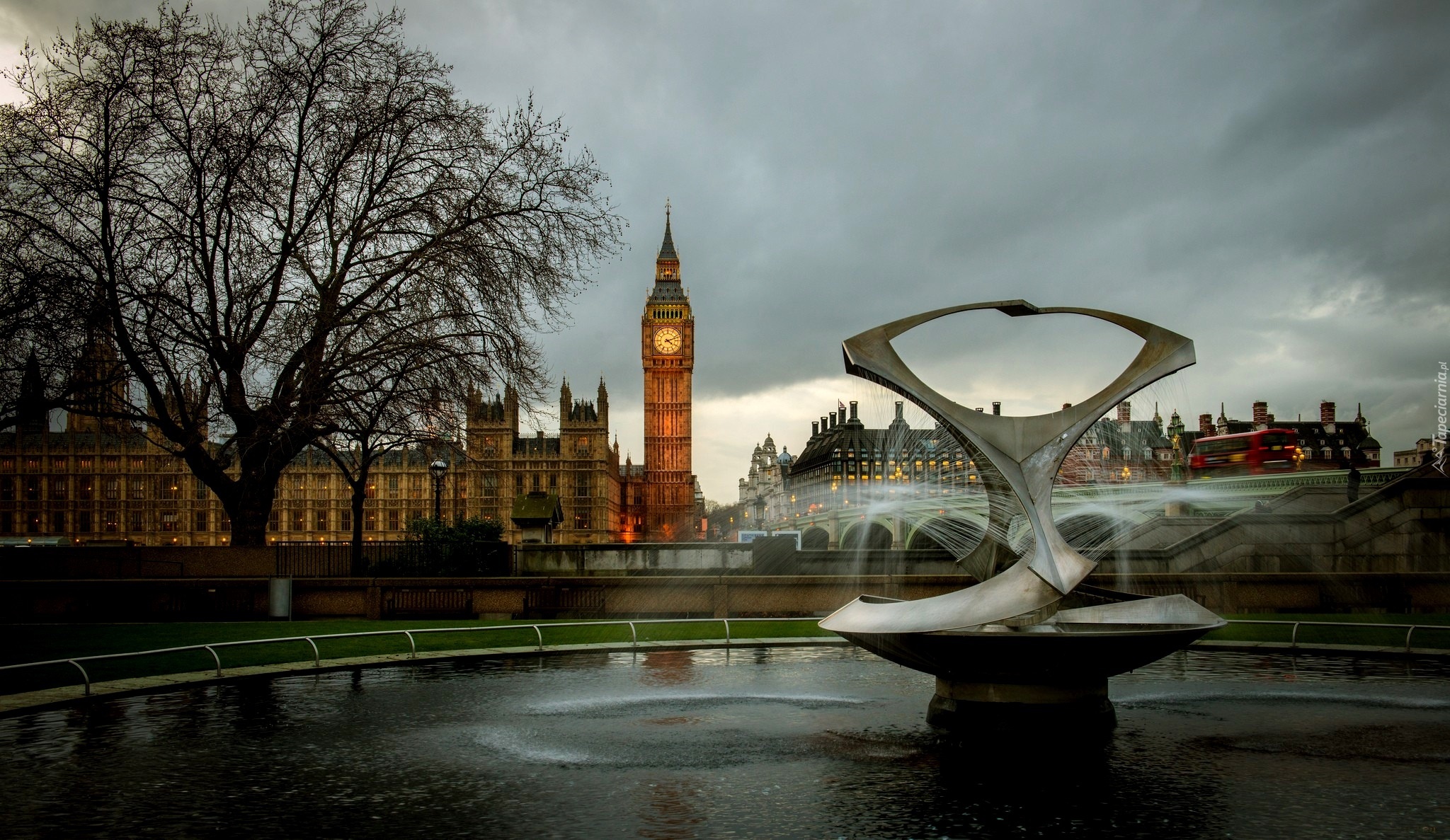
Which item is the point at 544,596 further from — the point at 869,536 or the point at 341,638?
the point at 869,536

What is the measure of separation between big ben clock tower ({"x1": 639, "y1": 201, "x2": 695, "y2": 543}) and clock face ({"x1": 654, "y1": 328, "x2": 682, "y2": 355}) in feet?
0.36

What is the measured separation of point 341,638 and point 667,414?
473ft

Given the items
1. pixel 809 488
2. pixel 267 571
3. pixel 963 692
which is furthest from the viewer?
pixel 809 488

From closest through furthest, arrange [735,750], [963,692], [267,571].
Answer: [735,750], [963,692], [267,571]

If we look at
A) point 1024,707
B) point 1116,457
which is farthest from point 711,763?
point 1116,457

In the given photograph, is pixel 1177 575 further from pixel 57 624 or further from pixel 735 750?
pixel 57 624

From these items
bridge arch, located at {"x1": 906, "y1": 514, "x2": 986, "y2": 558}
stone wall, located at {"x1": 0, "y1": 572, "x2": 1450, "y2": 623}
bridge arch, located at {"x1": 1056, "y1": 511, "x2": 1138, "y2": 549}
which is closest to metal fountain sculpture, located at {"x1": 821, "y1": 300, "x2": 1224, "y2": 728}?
stone wall, located at {"x1": 0, "y1": 572, "x2": 1450, "y2": 623}

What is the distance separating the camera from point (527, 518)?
35.9 m

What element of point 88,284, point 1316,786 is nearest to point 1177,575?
point 1316,786

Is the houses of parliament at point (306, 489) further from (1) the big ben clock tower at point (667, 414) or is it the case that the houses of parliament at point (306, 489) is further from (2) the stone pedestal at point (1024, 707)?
(2) the stone pedestal at point (1024, 707)

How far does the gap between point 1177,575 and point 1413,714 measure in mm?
12977

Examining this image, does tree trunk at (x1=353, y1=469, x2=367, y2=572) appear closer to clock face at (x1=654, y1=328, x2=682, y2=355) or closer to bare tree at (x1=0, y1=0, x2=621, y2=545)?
bare tree at (x1=0, y1=0, x2=621, y2=545)

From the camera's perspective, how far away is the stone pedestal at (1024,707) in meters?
10.4

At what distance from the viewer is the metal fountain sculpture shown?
33.2ft
